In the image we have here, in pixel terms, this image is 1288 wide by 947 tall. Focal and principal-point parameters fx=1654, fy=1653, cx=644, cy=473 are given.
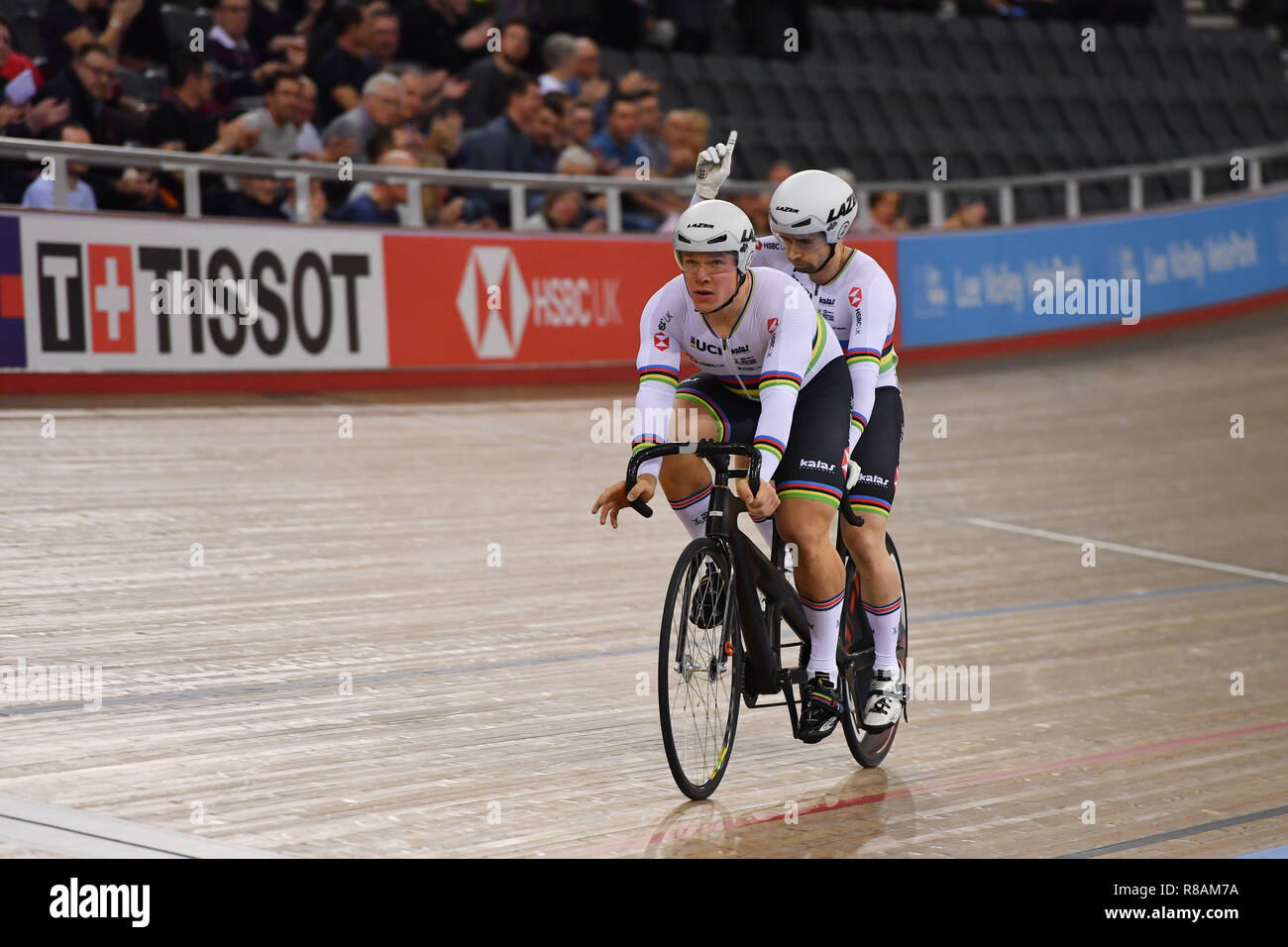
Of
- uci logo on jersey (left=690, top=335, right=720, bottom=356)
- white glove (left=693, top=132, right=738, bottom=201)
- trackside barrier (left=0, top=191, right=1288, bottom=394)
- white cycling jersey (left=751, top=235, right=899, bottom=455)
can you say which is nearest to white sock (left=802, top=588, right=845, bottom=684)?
white cycling jersey (left=751, top=235, right=899, bottom=455)

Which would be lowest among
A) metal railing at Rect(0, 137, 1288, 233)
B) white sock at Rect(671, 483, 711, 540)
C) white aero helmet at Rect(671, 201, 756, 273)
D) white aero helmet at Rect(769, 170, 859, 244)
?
white sock at Rect(671, 483, 711, 540)

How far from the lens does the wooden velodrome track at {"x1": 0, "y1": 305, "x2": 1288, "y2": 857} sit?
366 centimetres

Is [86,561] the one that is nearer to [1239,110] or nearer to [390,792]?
[390,792]

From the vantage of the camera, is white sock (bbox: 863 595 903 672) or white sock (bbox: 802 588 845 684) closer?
white sock (bbox: 802 588 845 684)

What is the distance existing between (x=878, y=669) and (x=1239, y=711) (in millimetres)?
1300

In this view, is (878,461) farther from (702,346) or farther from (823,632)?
(702,346)

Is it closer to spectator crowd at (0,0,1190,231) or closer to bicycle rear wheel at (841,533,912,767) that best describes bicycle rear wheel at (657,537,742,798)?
bicycle rear wheel at (841,533,912,767)

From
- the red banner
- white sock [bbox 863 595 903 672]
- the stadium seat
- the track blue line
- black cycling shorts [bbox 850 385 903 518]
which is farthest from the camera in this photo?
the red banner

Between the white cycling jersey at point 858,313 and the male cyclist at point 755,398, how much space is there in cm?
7

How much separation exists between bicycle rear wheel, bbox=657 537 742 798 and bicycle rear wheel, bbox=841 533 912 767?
409 mm

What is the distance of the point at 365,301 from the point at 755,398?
634 cm

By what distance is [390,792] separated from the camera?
149 inches

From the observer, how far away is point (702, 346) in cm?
391
